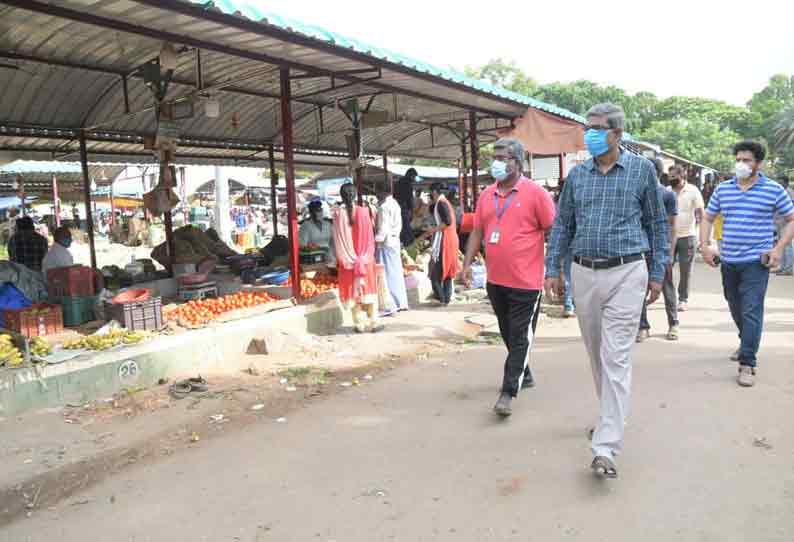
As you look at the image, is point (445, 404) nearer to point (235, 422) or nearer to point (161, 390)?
point (235, 422)

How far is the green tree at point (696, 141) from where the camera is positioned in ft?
144

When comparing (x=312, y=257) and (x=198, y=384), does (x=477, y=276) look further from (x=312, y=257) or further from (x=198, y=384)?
(x=198, y=384)

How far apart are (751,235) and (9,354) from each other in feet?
19.5

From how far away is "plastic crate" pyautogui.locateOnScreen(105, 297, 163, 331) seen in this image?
6234 millimetres

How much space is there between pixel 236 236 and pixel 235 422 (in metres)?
19.6

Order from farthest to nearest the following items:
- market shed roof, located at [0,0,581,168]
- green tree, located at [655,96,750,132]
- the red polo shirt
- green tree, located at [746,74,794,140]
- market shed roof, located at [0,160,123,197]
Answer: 1. green tree, located at [655,96,750,132]
2. green tree, located at [746,74,794,140]
3. market shed roof, located at [0,160,123,197]
4. market shed roof, located at [0,0,581,168]
5. the red polo shirt

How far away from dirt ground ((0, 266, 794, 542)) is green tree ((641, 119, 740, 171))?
4313cm

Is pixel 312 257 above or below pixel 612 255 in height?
below

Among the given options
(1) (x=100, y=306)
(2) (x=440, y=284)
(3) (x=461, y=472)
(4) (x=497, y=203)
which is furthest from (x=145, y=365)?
(2) (x=440, y=284)

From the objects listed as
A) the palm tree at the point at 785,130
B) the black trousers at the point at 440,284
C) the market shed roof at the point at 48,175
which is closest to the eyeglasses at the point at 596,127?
the black trousers at the point at 440,284

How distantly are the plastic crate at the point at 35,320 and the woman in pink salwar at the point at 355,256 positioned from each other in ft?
10.0

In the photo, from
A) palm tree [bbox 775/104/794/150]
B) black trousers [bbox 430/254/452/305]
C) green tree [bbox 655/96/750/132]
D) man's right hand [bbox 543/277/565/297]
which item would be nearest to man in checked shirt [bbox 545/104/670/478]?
man's right hand [bbox 543/277/565/297]

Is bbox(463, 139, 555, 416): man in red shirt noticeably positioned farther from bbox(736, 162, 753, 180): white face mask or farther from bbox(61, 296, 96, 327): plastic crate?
bbox(61, 296, 96, 327): plastic crate

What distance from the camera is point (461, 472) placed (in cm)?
354
